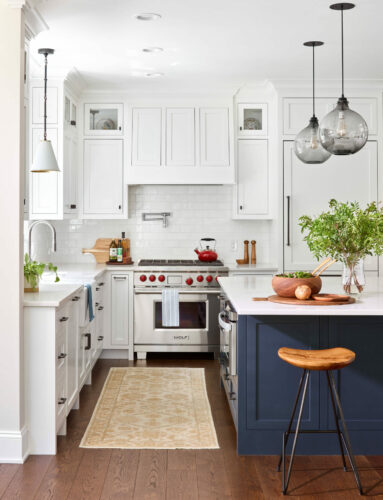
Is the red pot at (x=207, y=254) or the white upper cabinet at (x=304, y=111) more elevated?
the white upper cabinet at (x=304, y=111)

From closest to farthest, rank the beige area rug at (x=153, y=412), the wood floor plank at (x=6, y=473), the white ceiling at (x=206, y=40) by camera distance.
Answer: the wood floor plank at (x=6, y=473) → the beige area rug at (x=153, y=412) → the white ceiling at (x=206, y=40)

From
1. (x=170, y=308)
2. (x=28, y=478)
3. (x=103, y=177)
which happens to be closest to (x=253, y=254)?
(x=170, y=308)

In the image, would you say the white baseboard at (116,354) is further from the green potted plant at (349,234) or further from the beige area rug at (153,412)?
the green potted plant at (349,234)

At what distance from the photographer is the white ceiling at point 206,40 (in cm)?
396

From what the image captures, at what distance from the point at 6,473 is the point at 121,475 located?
619 mm

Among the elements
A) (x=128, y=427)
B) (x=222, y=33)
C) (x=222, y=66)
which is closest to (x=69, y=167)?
(x=222, y=66)

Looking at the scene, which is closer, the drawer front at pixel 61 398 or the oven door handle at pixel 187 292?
the drawer front at pixel 61 398

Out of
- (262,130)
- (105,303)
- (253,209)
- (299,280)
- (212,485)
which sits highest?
(262,130)

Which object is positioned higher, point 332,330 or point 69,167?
point 69,167

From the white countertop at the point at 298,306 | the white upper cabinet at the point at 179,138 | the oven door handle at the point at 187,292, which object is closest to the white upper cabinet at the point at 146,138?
the white upper cabinet at the point at 179,138

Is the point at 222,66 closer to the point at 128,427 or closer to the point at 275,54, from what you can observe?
the point at 275,54

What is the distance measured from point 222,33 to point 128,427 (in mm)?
2865

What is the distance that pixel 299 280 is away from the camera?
3.57m

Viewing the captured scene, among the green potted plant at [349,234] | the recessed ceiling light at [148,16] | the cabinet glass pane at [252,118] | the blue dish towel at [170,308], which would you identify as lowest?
the blue dish towel at [170,308]
